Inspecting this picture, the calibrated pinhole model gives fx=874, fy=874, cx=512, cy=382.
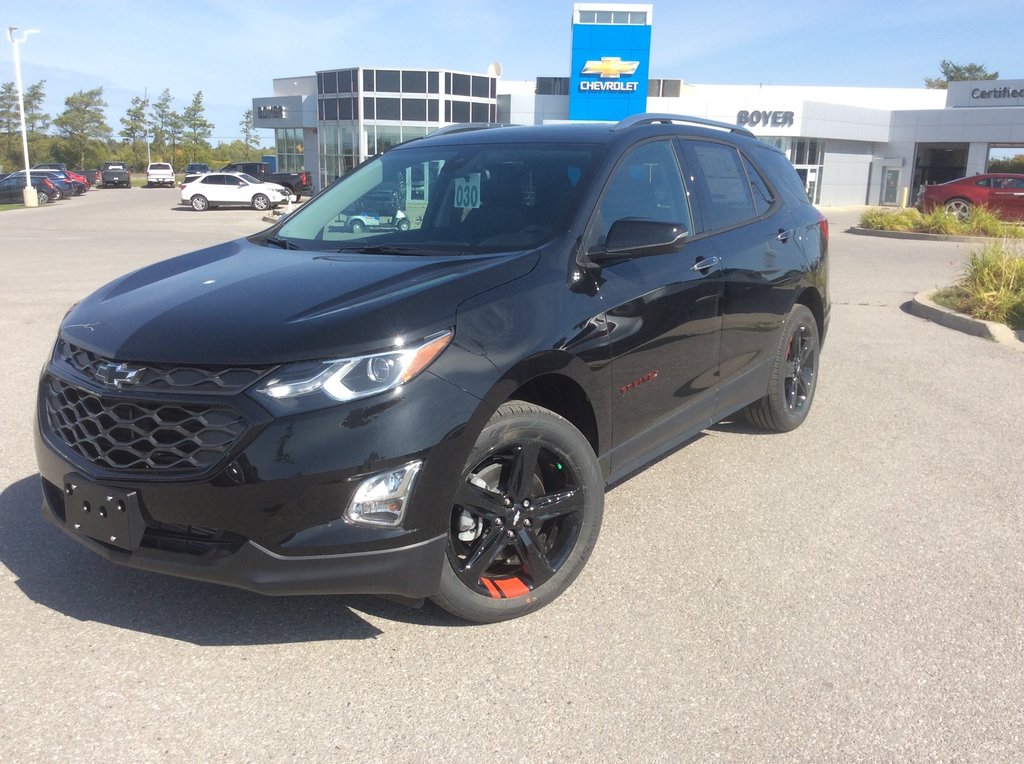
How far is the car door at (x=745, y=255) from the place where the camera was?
4.57 m

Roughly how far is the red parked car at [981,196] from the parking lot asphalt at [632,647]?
25545 mm

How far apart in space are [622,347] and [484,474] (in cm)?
86

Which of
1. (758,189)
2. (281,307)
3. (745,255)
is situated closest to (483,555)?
(281,307)

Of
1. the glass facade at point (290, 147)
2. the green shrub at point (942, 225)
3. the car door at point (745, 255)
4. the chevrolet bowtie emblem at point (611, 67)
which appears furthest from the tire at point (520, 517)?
the glass facade at point (290, 147)

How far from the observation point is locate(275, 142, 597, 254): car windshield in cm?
377

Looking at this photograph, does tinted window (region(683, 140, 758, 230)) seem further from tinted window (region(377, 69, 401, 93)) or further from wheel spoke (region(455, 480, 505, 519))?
tinted window (region(377, 69, 401, 93))

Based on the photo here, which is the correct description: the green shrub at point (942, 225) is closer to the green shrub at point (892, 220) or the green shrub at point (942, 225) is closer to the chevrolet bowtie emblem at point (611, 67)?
the green shrub at point (892, 220)

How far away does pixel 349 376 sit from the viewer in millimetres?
2738

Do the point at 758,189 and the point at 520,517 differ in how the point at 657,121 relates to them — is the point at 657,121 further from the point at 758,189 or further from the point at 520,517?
the point at 520,517

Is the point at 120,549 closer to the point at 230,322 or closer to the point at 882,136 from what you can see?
the point at 230,322

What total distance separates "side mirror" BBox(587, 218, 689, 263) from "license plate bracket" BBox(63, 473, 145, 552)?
1.96 m

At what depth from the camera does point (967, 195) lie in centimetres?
2742

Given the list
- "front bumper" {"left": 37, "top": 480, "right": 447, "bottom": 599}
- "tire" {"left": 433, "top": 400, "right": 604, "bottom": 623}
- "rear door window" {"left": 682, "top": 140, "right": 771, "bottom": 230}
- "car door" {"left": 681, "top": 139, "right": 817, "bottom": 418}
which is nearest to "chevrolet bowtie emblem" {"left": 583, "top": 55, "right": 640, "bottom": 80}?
"car door" {"left": 681, "top": 139, "right": 817, "bottom": 418}

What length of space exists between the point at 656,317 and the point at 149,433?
214 cm
